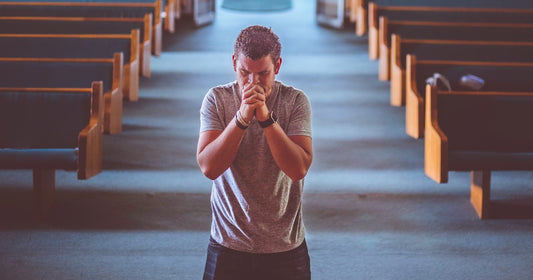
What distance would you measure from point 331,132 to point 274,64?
1.80 m

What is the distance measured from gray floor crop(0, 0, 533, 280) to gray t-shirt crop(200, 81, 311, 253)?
2.44ft

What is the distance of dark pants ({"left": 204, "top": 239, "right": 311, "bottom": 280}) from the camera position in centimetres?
82

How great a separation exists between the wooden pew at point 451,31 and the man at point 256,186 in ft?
7.33

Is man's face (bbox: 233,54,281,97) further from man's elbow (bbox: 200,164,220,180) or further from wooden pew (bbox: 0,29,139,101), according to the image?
wooden pew (bbox: 0,29,139,101)

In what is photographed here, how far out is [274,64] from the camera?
30.6 inches

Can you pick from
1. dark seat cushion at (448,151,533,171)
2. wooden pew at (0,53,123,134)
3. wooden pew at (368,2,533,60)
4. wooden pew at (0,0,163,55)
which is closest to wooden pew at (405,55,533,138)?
dark seat cushion at (448,151,533,171)

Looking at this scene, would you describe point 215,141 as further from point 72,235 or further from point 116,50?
point 116,50

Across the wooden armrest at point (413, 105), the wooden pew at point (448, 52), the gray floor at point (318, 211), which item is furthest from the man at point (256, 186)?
the wooden pew at point (448, 52)

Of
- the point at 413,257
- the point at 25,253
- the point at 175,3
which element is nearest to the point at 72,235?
the point at 25,253

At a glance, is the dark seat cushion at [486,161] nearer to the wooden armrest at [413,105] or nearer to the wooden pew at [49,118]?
the wooden armrest at [413,105]

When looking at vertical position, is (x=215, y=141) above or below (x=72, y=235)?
above

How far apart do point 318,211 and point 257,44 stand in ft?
3.96

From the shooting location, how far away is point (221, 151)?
30.3 inches

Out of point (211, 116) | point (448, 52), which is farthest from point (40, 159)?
point (448, 52)
